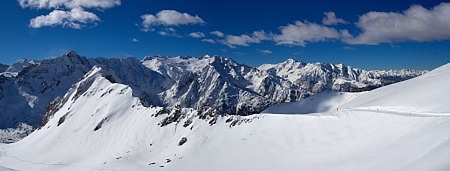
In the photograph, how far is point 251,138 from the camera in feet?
239

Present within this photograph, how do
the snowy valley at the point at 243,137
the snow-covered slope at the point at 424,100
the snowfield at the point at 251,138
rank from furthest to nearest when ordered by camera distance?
the snow-covered slope at the point at 424,100 < the snowy valley at the point at 243,137 < the snowfield at the point at 251,138

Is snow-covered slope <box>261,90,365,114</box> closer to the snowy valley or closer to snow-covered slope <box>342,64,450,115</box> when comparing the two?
the snowy valley

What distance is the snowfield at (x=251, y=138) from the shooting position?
136 ft

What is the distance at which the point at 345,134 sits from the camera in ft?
189

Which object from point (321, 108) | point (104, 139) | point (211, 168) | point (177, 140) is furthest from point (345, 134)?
point (321, 108)

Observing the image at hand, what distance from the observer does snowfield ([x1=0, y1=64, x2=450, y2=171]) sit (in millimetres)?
41500

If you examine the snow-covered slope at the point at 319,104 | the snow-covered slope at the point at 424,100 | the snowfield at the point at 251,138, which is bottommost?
the snowfield at the point at 251,138

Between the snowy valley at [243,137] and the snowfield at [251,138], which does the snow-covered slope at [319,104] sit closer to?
the snowy valley at [243,137]

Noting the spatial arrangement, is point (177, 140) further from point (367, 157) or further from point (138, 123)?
point (367, 157)

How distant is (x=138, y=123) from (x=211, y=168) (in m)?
36.4

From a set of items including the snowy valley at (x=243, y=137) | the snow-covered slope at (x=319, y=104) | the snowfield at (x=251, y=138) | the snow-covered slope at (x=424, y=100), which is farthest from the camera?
the snow-covered slope at (x=319, y=104)

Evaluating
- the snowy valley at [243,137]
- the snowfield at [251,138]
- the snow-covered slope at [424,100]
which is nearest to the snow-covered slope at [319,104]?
the snowy valley at [243,137]

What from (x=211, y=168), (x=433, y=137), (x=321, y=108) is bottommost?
(x=211, y=168)

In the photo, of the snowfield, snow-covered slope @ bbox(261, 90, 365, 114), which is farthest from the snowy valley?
snow-covered slope @ bbox(261, 90, 365, 114)
